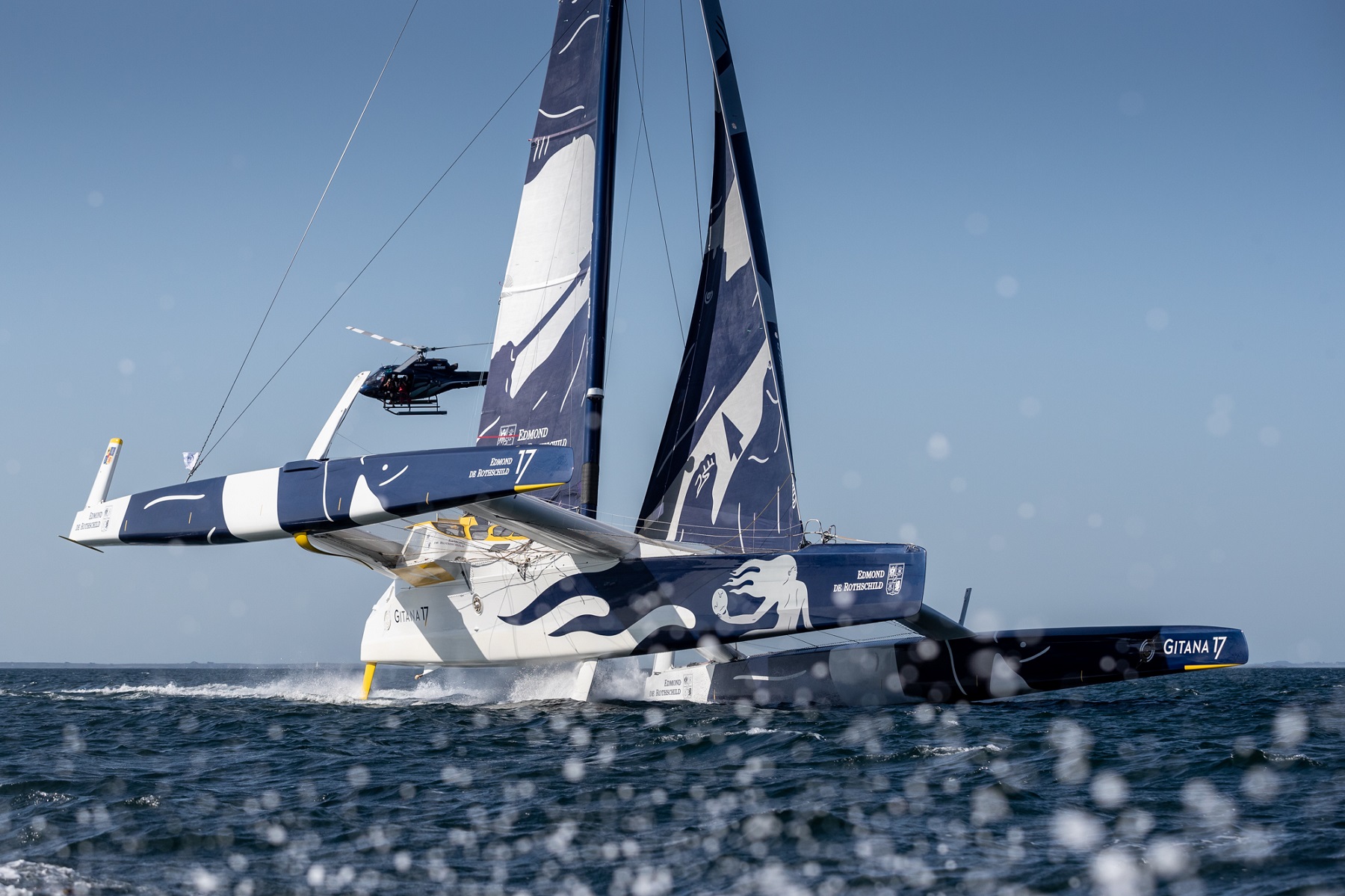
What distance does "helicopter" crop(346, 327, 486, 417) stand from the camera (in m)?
13.4

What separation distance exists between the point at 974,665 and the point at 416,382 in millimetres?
7662

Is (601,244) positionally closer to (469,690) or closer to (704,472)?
(704,472)

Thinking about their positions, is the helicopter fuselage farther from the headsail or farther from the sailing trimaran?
the headsail

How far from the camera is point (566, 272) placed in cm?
1170

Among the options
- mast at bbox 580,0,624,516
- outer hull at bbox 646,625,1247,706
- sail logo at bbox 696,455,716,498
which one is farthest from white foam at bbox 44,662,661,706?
sail logo at bbox 696,455,716,498

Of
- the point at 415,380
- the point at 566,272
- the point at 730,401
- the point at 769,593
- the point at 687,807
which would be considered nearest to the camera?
the point at 687,807

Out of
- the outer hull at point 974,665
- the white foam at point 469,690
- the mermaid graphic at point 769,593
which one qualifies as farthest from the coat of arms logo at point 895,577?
the white foam at point 469,690

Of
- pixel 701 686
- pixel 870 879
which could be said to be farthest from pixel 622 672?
pixel 870 879

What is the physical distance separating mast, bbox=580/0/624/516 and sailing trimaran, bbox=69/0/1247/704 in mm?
32

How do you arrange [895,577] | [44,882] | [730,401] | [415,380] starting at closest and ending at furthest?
[44,882], [895,577], [730,401], [415,380]

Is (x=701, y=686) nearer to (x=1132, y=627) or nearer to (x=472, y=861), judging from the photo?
(x=1132, y=627)

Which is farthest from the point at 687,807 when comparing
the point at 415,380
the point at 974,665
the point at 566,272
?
the point at 415,380

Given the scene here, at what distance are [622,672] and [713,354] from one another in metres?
4.02

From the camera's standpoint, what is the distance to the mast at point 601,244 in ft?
36.3
